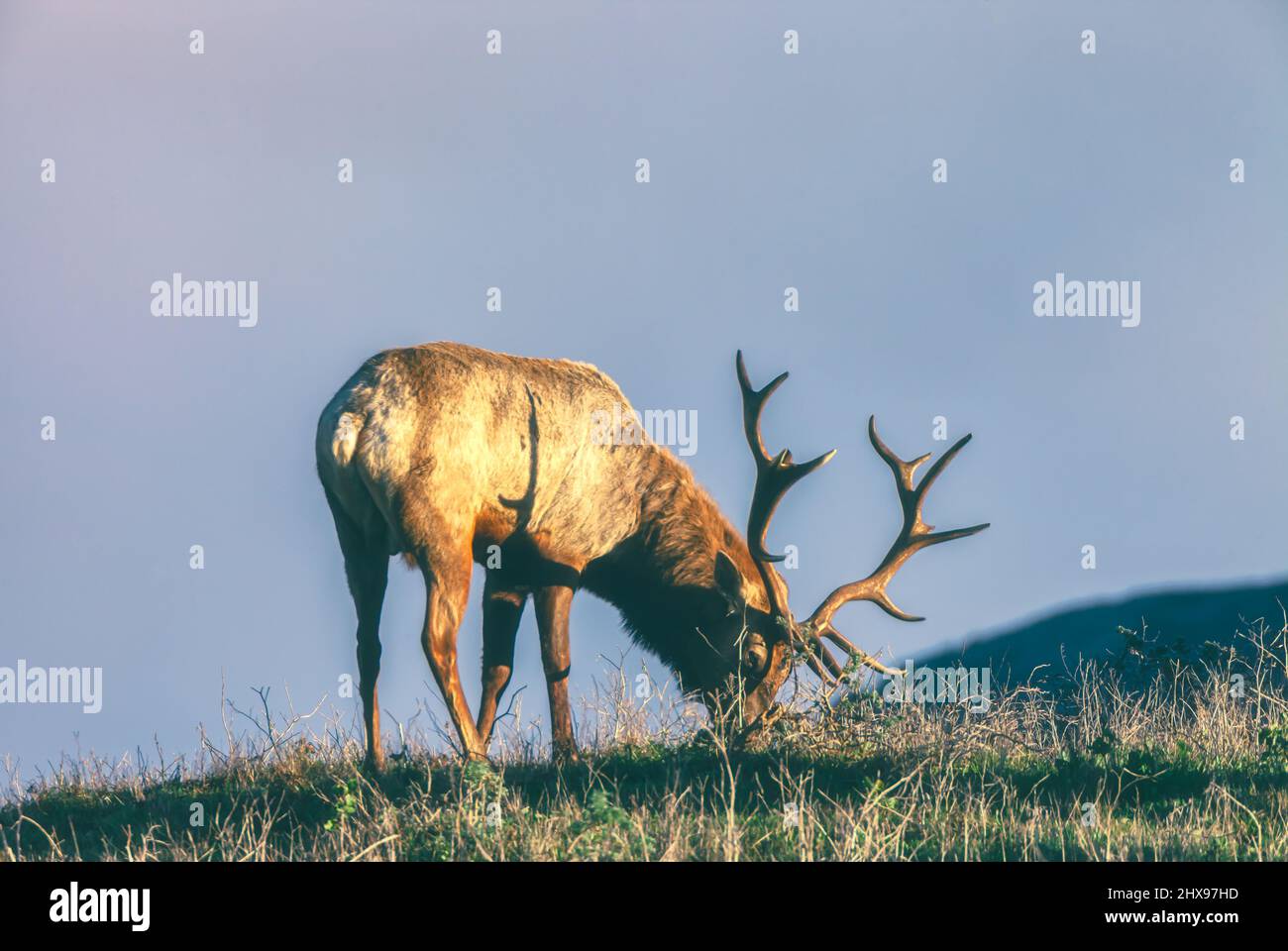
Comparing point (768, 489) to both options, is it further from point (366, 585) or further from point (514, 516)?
point (366, 585)

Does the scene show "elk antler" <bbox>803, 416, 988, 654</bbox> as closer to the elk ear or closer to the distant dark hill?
the elk ear

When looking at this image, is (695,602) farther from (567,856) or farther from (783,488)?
(567,856)

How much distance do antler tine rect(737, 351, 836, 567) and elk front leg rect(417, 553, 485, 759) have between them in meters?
2.46

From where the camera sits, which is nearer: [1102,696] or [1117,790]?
[1117,790]

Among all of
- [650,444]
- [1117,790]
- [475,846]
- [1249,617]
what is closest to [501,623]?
[650,444]

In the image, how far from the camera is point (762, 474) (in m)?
10.3

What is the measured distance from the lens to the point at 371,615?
9375 mm

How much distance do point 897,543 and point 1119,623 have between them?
53.6 ft

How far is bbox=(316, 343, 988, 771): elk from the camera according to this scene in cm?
891

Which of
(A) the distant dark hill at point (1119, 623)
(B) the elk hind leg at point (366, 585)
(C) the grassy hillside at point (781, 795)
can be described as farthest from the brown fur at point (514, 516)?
(A) the distant dark hill at point (1119, 623)

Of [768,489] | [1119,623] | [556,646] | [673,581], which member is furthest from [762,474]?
[1119,623]

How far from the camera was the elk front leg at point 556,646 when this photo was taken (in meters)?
10.1

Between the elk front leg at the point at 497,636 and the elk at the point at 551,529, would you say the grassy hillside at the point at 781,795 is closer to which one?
the elk at the point at 551,529
